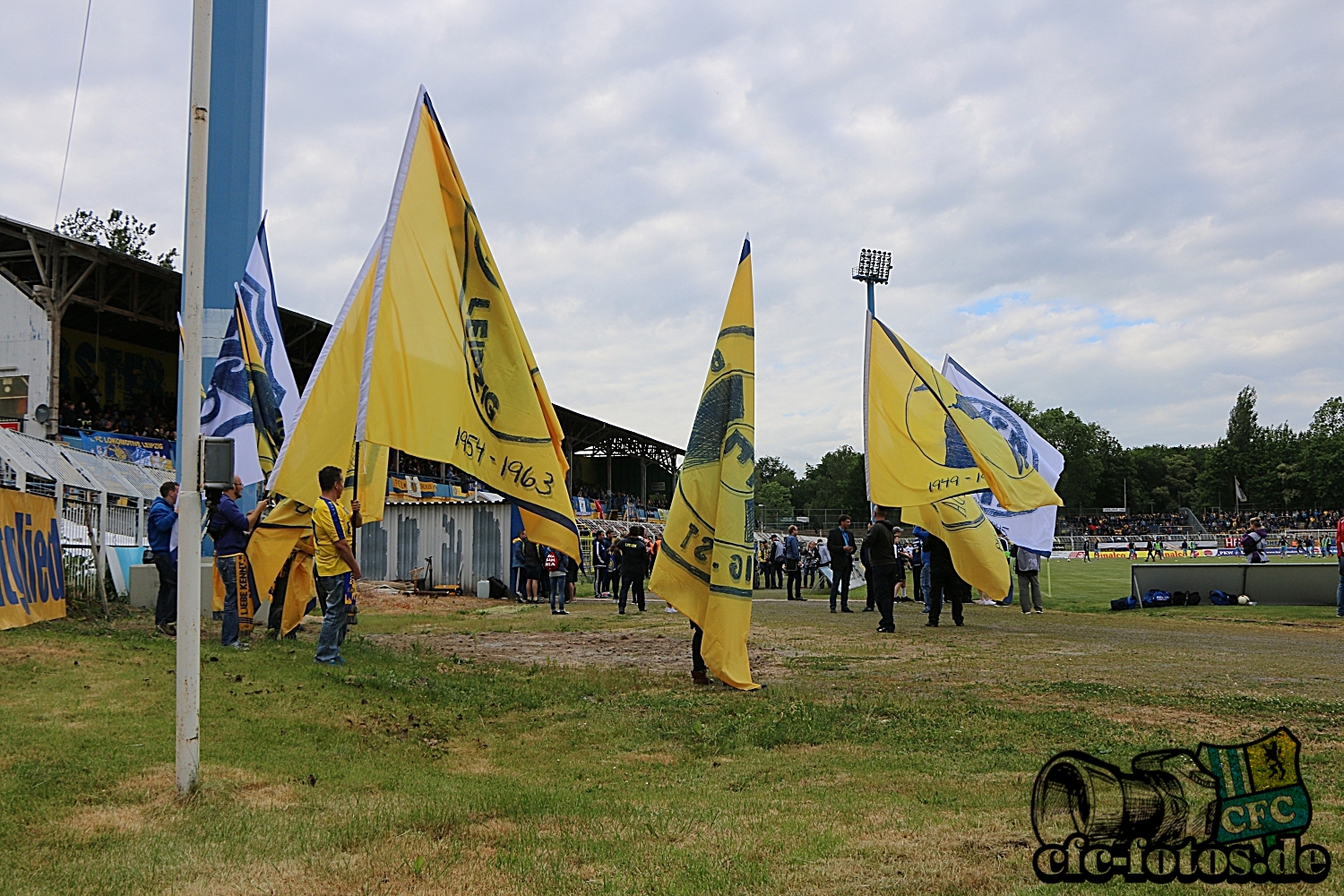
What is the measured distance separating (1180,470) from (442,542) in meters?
135

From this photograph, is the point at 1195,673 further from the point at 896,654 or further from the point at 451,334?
the point at 451,334

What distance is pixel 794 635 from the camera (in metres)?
16.4

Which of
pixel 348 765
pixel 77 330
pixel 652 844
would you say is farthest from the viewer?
pixel 77 330

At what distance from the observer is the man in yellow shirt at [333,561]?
33.3 feet

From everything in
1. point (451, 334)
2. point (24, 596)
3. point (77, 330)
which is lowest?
point (24, 596)

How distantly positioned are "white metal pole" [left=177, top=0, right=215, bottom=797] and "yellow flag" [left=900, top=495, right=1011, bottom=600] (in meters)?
13.6

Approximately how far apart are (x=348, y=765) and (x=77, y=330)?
121 ft

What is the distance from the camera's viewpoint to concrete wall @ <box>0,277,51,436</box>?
28.0 metres

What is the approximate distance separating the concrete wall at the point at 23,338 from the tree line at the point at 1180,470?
9496 centimetres

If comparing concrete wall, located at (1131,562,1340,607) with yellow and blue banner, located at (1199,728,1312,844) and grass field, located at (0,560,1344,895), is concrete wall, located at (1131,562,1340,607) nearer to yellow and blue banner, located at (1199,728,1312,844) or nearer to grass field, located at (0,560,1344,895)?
grass field, located at (0,560,1344,895)

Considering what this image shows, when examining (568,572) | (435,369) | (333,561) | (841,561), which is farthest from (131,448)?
(435,369)

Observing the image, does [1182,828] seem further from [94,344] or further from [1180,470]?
[1180,470]

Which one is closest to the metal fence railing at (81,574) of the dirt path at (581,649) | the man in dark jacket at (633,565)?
the dirt path at (581,649)

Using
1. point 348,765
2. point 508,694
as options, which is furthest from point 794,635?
point 348,765
